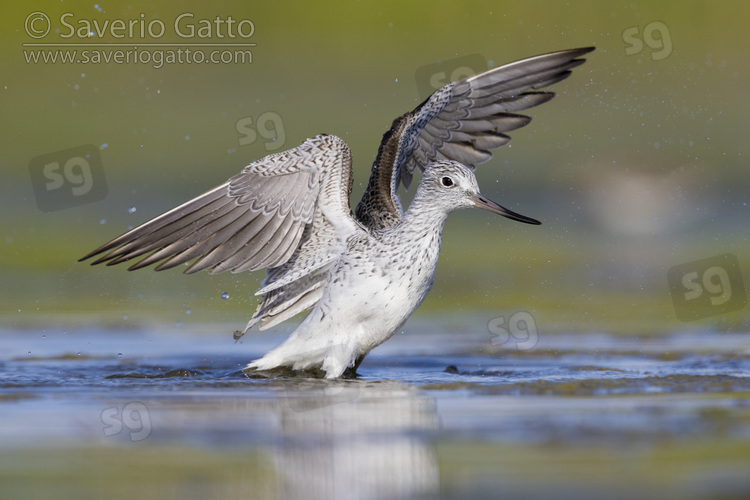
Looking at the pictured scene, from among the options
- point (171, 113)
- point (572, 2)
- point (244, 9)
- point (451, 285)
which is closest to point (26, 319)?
point (451, 285)

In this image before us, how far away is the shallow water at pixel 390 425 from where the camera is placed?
5789mm

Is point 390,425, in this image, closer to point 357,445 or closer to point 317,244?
point 357,445

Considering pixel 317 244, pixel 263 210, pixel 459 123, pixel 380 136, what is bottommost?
pixel 317 244

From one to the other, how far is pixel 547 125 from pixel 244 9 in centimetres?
584

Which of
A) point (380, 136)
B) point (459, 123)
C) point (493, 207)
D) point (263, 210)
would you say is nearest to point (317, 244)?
point (263, 210)

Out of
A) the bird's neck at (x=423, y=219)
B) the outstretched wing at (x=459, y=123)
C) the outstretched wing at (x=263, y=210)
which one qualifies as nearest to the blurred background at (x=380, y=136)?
the outstretched wing at (x=459, y=123)

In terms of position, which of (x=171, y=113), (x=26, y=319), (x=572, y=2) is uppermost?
(x=572, y=2)

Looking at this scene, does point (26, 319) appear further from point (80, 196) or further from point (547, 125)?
point (547, 125)

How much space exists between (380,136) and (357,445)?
14.4m

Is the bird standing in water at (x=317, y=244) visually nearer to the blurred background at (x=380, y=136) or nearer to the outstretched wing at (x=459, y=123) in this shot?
the outstretched wing at (x=459, y=123)

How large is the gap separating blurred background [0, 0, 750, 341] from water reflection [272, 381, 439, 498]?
405cm

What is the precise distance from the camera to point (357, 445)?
21.4 ft

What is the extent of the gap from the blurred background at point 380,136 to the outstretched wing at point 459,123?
68.8 inches

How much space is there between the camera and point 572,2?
23672 mm
